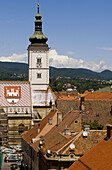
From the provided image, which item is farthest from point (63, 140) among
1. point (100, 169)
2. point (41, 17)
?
point (41, 17)

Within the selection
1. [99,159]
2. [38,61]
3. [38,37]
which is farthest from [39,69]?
[99,159]

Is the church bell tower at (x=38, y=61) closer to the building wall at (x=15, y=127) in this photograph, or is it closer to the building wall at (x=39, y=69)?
the building wall at (x=39, y=69)

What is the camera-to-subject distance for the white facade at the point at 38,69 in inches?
3994

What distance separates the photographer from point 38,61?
102188 millimetres

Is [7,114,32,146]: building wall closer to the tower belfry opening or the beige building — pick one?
the beige building

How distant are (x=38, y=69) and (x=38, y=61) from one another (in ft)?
5.51

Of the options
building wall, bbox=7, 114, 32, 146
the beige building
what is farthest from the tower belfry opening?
building wall, bbox=7, 114, 32, 146

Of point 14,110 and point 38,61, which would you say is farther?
point 38,61

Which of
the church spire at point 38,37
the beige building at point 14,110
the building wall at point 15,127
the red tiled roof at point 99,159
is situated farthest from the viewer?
the church spire at point 38,37

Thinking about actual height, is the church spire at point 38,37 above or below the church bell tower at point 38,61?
above

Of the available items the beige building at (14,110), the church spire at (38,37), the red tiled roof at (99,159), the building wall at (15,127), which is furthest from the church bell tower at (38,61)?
the red tiled roof at (99,159)

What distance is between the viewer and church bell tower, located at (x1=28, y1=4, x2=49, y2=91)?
10138 centimetres

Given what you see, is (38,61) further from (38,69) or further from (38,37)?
(38,37)

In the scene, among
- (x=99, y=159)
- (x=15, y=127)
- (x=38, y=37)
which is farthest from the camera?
(x=38, y=37)
